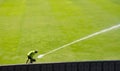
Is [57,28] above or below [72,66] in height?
above

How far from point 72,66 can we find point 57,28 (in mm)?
10280

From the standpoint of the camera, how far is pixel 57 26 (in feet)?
85.5

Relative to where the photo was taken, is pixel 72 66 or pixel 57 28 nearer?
pixel 72 66

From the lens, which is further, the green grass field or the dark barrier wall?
the green grass field

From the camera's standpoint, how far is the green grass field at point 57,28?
19.6 metres

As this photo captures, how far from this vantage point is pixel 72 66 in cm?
1548

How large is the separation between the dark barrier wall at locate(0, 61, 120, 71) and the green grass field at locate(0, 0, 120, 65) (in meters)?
3.07

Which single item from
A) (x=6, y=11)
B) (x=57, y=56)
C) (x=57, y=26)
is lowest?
(x=57, y=56)

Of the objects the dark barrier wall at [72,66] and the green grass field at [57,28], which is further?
the green grass field at [57,28]

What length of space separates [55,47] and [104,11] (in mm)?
11714

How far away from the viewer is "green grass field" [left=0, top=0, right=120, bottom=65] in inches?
773

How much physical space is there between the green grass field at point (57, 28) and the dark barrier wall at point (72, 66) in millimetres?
3067

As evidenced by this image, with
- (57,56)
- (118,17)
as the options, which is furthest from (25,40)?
(118,17)

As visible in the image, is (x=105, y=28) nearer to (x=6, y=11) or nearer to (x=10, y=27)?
(x=10, y=27)
